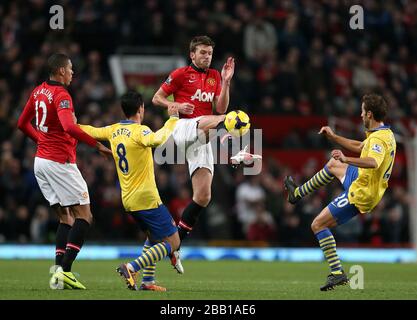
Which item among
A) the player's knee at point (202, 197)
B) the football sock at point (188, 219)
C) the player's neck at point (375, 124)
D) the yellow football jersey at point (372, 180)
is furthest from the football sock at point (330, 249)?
the football sock at point (188, 219)

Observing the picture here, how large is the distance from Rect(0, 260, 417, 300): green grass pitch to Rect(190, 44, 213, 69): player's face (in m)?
2.81

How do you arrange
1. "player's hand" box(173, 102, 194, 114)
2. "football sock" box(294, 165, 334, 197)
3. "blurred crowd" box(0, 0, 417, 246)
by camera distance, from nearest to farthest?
"player's hand" box(173, 102, 194, 114)
"football sock" box(294, 165, 334, 197)
"blurred crowd" box(0, 0, 417, 246)

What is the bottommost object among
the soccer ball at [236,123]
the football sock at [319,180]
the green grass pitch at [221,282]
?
the green grass pitch at [221,282]

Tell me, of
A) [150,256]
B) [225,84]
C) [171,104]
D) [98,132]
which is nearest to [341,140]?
[225,84]

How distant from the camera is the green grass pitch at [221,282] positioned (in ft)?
34.9

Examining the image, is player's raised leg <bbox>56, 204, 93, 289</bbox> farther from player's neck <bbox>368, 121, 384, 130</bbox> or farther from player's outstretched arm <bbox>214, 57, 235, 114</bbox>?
player's neck <bbox>368, 121, 384, 130</bbox>

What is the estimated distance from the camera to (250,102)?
895 inches

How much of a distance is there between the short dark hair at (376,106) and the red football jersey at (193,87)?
2139mm

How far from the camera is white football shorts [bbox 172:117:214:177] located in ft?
36.8

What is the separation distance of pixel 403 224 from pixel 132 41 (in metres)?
7.75

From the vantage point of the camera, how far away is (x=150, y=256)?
35.8 feet

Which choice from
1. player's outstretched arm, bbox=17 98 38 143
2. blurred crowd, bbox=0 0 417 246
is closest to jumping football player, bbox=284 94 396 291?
player's outstretched arm, bbox=17 98 38 143

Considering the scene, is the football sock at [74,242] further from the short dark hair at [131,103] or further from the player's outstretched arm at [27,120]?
the short dark hair at [131,103]

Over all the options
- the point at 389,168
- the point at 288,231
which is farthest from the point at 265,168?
the point at 389,168
